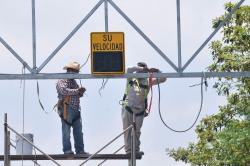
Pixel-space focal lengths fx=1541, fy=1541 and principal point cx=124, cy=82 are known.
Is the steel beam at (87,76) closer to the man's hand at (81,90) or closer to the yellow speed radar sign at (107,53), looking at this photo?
the yellow speed radar sign at (107,53)

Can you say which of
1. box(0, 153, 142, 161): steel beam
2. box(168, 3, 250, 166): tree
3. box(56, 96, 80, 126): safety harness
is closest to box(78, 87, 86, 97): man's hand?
box(56, 96, 80, 126): safety harness

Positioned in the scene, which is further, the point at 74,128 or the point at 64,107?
the point at 74,128

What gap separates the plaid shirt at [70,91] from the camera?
24.1 meters

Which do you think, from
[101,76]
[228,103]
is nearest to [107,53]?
[101,76]

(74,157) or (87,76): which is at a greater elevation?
(87,76)

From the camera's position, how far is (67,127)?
24234mm

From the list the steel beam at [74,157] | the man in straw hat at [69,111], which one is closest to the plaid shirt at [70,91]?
the man in straw hat at [69,111]

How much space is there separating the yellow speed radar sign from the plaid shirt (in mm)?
618

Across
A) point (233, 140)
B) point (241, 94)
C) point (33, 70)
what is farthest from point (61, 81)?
point (241, 94)

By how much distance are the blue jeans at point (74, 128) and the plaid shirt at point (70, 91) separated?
0.10 m

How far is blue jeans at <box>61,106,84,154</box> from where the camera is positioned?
2419 centimetres

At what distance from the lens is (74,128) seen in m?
24.3

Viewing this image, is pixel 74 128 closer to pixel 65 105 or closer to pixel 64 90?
pixel 65 105

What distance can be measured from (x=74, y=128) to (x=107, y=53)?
54.2 inches
